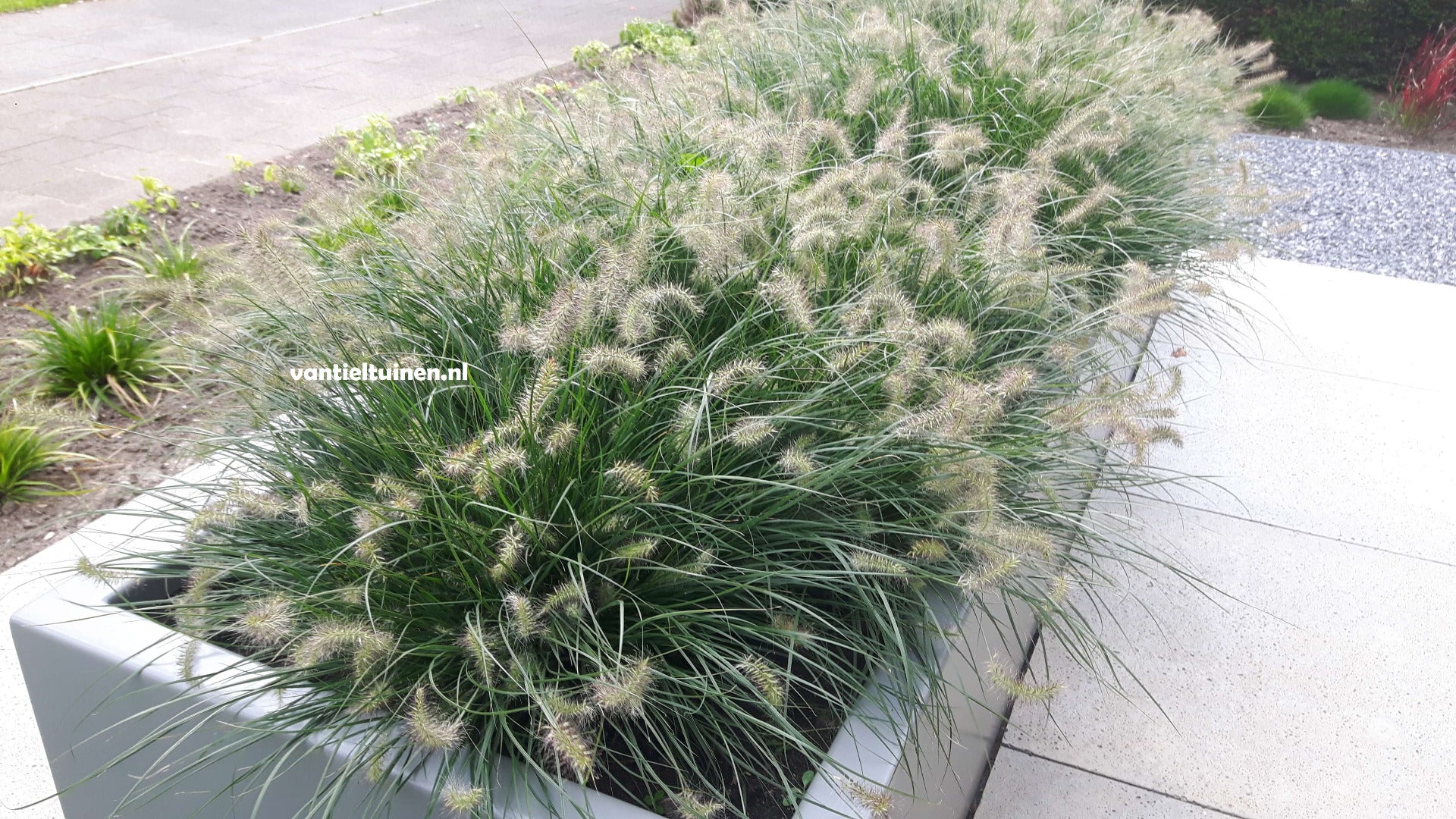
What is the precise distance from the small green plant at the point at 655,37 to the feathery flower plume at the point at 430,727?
5258mm

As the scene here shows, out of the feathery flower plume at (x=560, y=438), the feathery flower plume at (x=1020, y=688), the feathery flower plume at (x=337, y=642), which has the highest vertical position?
the feathery flower plume at (x=560, y=438)

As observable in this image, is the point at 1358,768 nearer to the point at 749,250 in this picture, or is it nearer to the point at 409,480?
A: the point at 749,250

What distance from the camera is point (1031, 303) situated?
241cm

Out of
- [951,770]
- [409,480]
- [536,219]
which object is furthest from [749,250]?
[951,770]

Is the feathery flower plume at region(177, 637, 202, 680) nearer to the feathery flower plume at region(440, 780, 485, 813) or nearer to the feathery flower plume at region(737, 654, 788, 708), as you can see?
the feathery flower plume at region(440, 780, 485, 813)

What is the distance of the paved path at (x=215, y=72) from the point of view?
6.26 metres

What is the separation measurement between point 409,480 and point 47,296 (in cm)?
331

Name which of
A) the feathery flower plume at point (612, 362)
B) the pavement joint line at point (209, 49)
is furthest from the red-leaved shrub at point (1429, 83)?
the pavement joint line at point (209, 49)

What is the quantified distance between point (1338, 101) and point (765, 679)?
9.75 m

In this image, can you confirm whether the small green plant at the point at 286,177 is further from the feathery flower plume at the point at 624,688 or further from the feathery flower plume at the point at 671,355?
the feathery flower plume at the point at 624,688

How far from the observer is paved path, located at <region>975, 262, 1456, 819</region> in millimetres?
2473

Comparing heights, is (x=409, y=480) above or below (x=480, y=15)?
above

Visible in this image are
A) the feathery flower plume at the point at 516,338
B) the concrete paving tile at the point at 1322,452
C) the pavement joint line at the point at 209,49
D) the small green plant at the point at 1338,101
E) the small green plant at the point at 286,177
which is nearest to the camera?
the feathery flower plume at the point at 516,338

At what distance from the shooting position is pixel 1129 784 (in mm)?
2461
